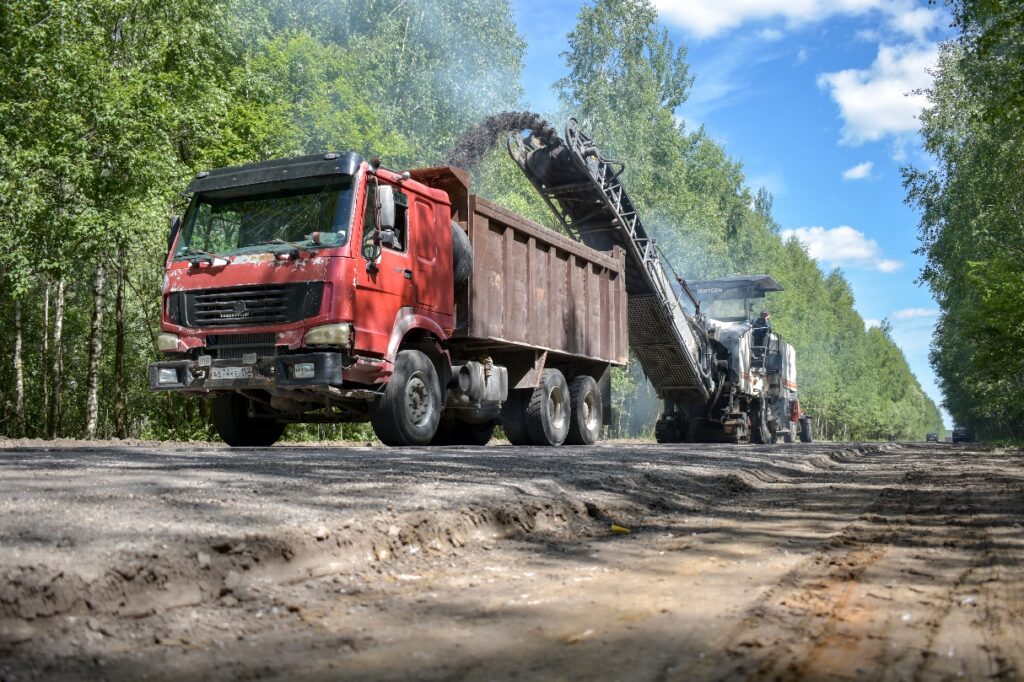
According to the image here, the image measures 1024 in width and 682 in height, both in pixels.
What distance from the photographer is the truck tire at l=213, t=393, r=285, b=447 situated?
11.5 meters

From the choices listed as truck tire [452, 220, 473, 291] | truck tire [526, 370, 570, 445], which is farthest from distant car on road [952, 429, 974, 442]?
truck tire [452, 220, 473, 291]

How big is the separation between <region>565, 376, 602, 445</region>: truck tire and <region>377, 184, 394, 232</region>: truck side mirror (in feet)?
17.9

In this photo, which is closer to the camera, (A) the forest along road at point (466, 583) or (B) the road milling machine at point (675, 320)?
(A) the forest along road at point (466, 583)

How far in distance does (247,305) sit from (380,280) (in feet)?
4.79

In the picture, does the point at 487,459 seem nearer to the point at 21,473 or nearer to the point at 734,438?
the point at 21,473

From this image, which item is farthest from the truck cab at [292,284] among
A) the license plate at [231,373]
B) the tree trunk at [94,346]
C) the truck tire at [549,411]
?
the tree trunk at [94,346]

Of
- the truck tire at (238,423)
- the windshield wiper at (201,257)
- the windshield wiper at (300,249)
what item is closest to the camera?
the windshield wiper at (300,249)

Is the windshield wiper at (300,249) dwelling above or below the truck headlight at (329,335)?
above

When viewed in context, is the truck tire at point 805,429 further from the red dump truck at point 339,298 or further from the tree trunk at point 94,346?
the tree trunk at point 94,346

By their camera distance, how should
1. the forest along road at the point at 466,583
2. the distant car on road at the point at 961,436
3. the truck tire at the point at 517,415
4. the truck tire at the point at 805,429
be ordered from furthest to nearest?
the distant car on road at the point at 961,436 < the truck tire at the point at 805,429 < the truck tire at the point at 517,415 < the forest along road at the point at 466,583

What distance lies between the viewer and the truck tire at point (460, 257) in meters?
11.7

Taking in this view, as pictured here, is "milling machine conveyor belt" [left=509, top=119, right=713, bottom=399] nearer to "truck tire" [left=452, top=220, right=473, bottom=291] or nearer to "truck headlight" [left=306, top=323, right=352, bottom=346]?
"truck tire" [left=452, top=220, right=473, bottom=291]

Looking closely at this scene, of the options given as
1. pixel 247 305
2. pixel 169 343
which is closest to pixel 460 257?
pixel 247 305

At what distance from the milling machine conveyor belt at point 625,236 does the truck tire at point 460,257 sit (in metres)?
4.04
